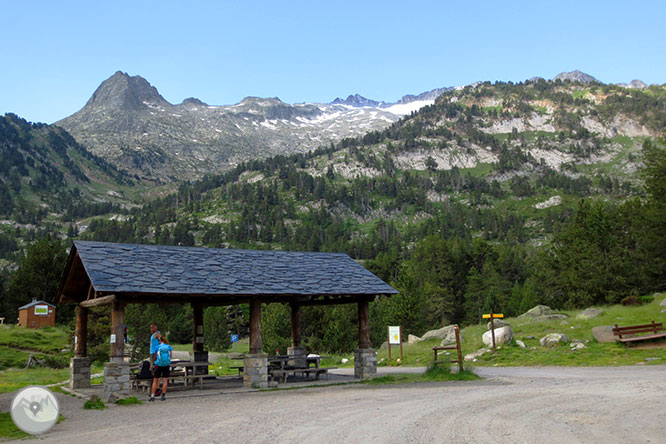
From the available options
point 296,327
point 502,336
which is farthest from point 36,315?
point 502,336

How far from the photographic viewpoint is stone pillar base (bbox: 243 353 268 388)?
17281 millimetres

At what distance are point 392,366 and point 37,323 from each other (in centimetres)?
4305

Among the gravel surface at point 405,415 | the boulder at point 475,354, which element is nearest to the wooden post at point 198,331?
the gravel surface at point 405,415

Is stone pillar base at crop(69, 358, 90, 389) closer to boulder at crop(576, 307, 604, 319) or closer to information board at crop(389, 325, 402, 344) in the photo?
information board at crop(389, 325, 402, 344)

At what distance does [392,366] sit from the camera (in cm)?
2742

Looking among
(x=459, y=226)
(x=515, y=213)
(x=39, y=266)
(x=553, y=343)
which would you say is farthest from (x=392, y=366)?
(x=515, y=213)

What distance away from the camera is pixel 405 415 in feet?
34.8

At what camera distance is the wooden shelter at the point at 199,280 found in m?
15.3

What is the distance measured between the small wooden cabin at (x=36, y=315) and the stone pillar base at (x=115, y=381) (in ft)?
148

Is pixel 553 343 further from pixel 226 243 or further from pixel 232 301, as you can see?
pixel 226 243

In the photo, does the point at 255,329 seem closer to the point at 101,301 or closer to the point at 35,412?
the point at 101,301

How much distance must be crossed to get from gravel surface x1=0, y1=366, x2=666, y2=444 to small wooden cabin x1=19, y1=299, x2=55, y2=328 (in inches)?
1659

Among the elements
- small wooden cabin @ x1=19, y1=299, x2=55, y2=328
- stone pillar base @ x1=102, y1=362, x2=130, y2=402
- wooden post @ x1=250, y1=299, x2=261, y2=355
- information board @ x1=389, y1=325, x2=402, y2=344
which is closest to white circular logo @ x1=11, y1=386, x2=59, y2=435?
stone pillar base @ x1=102, y1=362, x2=130, y2=402

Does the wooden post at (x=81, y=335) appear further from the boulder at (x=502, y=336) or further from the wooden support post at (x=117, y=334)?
the boulder at (x=502, y=336)
